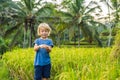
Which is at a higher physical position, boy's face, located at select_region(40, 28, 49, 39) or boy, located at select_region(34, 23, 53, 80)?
boy's face, located at select_region(40, 28, 49, 39)

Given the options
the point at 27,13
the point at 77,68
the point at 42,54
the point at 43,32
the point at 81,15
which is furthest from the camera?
the point at 81,15

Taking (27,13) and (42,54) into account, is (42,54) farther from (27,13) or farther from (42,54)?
(27,13)

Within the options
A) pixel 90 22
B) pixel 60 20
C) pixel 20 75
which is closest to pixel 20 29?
pixel 60 20

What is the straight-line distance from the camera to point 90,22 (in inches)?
1592

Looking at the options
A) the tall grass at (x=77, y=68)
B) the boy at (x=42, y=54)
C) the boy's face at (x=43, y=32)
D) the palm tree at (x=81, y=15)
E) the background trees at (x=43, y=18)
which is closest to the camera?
the tall grass at (x=77, y=68)

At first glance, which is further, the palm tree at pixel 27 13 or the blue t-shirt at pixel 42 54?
the palm tree at pixel 27 13

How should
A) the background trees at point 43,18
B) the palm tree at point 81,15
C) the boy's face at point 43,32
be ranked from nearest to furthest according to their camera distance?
the boy's face at point 43,32 < the background trees at point 43,18 < the palm tree at point 81,15

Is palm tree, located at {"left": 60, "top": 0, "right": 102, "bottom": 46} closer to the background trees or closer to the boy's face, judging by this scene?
the background trees

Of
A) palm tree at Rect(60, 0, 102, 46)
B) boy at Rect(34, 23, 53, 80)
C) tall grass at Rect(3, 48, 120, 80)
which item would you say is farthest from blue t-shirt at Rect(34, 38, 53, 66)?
palm tree at Rect(60, 0, 102, 46)

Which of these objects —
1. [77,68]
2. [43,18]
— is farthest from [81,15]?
[77,68]

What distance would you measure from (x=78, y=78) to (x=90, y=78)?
24cm

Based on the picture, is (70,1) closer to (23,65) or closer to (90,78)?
(23,65)

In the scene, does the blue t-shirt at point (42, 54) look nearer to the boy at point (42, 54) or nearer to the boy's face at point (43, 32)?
the boy at point (42, 54)

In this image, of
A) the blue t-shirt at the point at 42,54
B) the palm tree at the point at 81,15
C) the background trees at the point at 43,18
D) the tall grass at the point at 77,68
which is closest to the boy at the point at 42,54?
the blue t-shirt at the point at 42,54
